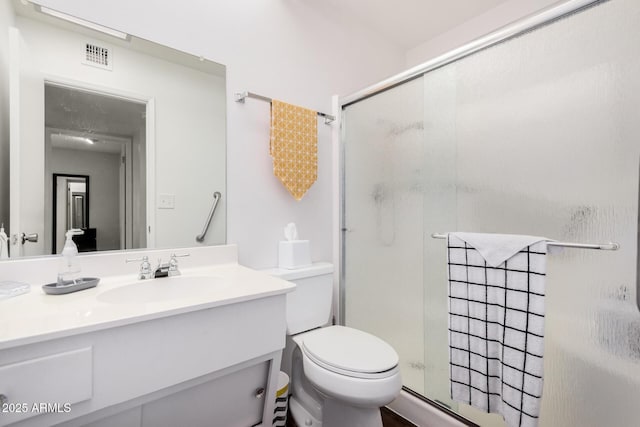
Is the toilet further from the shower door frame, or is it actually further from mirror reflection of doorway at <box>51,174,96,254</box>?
mirror reflection of doorway at <box>51,174,96,254</box>

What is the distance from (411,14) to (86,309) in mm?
2311

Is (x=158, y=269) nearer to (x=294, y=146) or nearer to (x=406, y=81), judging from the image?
(x=294, y=146)

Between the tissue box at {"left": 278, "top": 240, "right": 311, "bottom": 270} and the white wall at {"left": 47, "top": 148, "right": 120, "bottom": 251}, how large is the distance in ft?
2.45

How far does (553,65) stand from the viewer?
1.07 metres

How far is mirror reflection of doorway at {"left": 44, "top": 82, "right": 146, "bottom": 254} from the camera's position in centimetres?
108

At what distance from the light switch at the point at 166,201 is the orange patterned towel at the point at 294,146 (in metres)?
0.51

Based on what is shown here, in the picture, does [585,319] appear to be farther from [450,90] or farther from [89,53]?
[89,53]

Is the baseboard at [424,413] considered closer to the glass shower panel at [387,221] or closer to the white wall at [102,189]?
the glass shower panel at [387,221]

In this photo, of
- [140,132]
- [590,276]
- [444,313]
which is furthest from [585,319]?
[140,132]

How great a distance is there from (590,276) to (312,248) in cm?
126

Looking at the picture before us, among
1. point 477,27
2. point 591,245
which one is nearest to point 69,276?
point 591,245

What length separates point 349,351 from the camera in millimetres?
1196

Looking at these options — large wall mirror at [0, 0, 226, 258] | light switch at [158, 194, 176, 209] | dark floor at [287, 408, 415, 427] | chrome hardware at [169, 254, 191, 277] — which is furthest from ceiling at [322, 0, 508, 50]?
dark floor at [287, 408, 415, 427]

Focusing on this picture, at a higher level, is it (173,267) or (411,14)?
(411,14)
